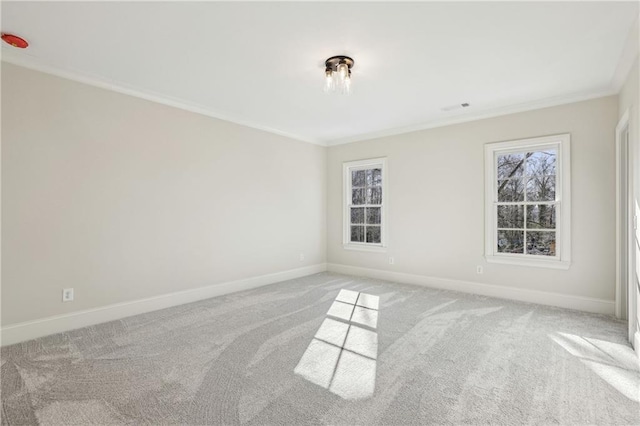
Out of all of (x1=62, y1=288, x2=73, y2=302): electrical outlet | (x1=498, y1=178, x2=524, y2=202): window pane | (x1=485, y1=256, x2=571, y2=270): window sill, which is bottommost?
(x1=62, y1=288, x2=73, y2=302): electrical outlet

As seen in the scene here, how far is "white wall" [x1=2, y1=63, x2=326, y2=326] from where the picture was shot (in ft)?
9.66

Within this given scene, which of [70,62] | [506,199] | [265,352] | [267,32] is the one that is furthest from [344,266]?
[70,62]

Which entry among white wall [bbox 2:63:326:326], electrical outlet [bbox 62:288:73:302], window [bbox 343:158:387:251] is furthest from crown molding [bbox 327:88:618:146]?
electrical outlet [bbox 62:288:73:302]

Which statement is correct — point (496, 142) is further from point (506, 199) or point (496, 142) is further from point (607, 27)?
point (607, 27)

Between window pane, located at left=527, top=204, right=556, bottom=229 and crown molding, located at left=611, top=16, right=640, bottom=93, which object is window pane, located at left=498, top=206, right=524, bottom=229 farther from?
crown molding, located at left=611, top=16, right=640, bottom=93

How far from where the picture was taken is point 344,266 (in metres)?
6.07

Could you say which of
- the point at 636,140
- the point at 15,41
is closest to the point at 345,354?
the point at 636,140

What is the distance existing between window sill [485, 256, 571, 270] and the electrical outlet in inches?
200

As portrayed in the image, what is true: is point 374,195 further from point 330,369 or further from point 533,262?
point 330,369

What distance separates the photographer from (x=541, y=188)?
4.16 metres

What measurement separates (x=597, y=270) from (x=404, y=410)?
335cm

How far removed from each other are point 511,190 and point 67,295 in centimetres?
549

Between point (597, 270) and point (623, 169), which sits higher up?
point (623, 169)

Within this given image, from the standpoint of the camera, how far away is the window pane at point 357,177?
600cm
